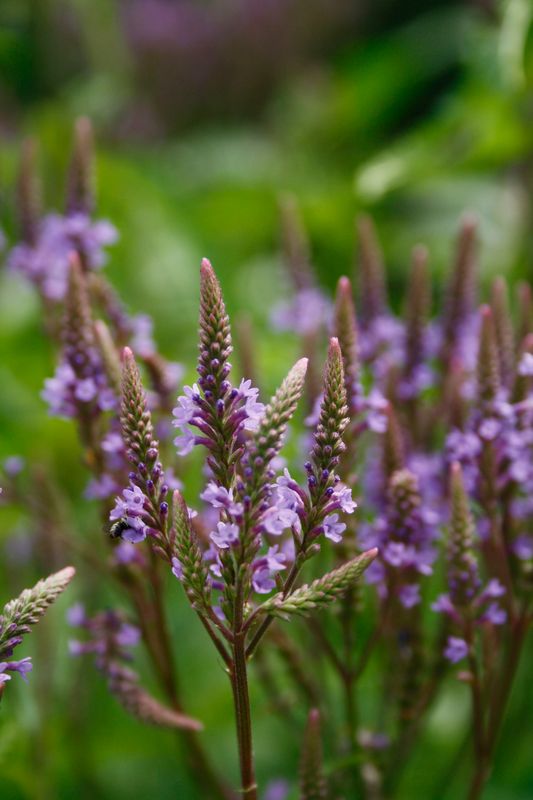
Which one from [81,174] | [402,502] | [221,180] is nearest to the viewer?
[402,502]

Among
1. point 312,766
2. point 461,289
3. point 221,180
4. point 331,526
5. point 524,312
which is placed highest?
point 221,180

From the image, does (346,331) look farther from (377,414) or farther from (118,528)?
(118,528)

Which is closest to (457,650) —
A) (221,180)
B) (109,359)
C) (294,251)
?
(109,359)

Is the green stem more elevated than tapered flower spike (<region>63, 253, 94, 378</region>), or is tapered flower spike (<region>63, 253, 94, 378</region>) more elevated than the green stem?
tapered flower spike (<region>63, 253, 94, 378</region>)

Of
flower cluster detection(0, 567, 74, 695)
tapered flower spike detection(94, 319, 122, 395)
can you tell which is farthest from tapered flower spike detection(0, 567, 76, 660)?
tapered flower spike detection(94, 319, 122, 395)

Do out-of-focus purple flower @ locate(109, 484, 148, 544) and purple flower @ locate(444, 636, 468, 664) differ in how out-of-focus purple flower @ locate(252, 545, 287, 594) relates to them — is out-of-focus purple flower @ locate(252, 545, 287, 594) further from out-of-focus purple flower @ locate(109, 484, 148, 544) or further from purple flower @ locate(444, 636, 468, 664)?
purple flower @ locate(444, 636, 468, 664)

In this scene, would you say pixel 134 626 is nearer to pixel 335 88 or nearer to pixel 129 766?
pixel 129 766
